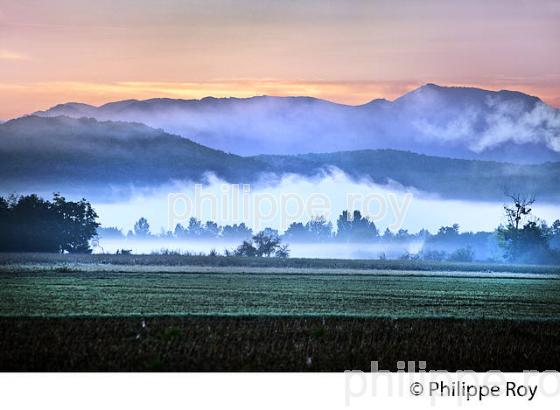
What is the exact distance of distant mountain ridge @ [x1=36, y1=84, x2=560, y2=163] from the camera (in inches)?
1432

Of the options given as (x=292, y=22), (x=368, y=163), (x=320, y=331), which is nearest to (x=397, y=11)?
(x=292, y=22)

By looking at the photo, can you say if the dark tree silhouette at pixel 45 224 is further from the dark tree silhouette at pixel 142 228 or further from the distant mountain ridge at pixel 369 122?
the distant mountain ridge at pixel 369 122

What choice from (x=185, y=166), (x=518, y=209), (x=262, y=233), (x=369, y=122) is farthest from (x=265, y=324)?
(x=262, y=233)

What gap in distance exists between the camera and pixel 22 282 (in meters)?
31.1

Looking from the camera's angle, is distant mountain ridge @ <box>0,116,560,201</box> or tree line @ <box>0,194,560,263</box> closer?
distant mountain ridge @ <box>0,116,560,201</box>

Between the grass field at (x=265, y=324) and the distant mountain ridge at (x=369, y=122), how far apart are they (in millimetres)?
6712

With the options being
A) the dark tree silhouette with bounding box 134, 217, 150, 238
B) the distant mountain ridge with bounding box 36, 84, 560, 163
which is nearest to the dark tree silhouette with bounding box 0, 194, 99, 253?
the dark tree silhouette with bounding box 134, 217, 150, 238

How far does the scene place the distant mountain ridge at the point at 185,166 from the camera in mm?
43375

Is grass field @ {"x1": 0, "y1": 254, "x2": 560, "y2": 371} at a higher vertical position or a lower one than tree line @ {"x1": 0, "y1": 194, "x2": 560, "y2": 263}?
lower

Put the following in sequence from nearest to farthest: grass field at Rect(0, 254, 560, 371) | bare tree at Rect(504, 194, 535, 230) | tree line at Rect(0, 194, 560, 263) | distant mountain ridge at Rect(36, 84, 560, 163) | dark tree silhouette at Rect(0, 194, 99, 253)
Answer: grass field at Rect(0, 254, 560, 371), distant mountain ridge at Rect(36, 84, 560, 163), bare tree at Rect(504, 194, 535, 230), dark tree silhouette at Rect(0, 194, 99, 253), tree line at Rect(0, 194, 560, 263)

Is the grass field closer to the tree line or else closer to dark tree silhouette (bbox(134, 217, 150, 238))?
dark tree silhouette (bbox(134, 217, 150, 238))

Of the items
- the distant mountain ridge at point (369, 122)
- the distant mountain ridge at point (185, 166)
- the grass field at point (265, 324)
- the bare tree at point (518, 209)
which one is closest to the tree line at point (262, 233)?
the bare tree at point (518, 209)

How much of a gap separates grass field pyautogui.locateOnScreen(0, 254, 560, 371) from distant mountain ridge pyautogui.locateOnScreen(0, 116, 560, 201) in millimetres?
9763

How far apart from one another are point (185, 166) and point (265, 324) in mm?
27046
